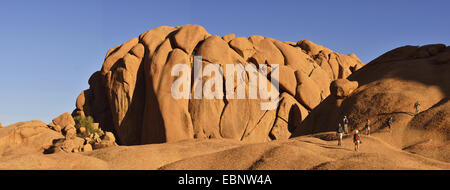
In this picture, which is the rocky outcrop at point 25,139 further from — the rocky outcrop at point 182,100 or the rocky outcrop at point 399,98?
the rocky outcrop at point 399,98

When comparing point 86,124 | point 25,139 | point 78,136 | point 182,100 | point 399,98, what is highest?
point 399,98

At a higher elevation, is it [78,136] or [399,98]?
[399,98]

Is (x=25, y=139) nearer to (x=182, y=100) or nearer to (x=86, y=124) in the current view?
(x=86, y=124)

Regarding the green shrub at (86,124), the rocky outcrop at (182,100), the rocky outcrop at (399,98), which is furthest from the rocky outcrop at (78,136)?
the rocky outcrop at (399,98)

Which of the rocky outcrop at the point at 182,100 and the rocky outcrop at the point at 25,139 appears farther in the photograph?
the rocky outcrop at the point at 182,100

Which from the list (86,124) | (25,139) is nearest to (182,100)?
(86,124)

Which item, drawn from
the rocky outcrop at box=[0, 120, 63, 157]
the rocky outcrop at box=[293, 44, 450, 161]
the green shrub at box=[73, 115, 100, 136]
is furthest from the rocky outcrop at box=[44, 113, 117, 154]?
the rocky outcrop at box=[293, 44, 450, 161]

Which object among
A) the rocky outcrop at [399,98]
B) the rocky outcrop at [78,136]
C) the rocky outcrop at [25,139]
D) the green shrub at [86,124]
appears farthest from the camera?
the green shrub at [86,124]

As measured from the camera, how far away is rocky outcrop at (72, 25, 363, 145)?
52156 millimetres

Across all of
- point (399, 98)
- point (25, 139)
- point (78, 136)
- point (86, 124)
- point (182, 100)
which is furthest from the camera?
point (86, 124)

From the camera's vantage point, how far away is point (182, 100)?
173 ft

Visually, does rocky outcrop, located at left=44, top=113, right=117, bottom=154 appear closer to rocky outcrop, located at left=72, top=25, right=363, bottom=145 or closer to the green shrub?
the green shrub

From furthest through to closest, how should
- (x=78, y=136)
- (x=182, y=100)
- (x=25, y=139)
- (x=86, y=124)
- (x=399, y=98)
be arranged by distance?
(x=86, y=124) → (x=182, y=100) → (x=78, y=136) → (x=25, y=139) → (x=399, y=98)

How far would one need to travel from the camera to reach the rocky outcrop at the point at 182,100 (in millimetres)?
52156
